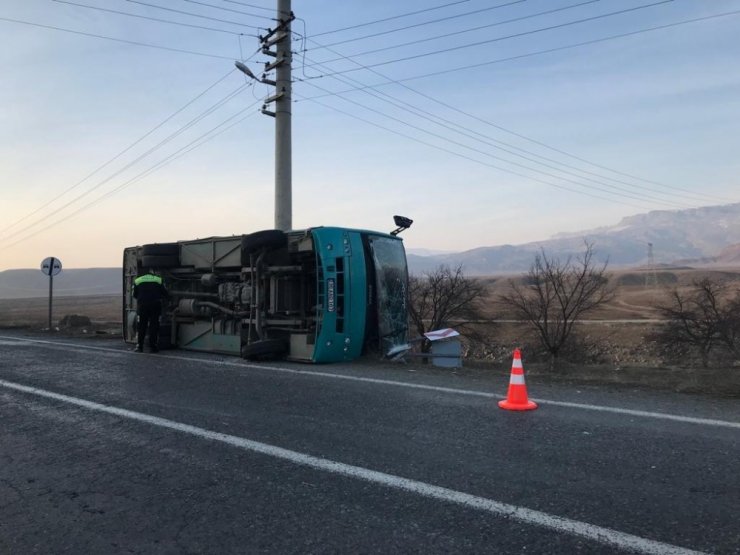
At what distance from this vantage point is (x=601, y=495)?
342 centimetres

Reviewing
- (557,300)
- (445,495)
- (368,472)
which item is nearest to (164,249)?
(368,472)

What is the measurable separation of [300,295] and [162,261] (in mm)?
3742

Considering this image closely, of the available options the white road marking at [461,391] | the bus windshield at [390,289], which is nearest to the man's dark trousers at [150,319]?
the white road marking at [461,391]

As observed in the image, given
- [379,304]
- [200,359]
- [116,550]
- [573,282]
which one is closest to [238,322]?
[200,359]

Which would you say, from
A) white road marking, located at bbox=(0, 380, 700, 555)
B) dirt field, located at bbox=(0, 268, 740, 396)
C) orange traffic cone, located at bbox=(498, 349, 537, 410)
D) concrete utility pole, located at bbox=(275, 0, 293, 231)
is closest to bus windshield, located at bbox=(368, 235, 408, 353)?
dirt field, located at bbox=(0, 268, 740, 396)

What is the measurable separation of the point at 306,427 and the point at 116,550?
230 centimetres

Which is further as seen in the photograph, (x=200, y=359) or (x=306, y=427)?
(x=200, y=359)

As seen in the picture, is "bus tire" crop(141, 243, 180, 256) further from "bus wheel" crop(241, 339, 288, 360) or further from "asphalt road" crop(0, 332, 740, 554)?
"asphalt road" crop(0, 332, 740, 554)

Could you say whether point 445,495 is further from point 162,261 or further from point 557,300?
point 557,300

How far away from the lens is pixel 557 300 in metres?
30.4

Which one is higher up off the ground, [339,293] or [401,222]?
[401,222]

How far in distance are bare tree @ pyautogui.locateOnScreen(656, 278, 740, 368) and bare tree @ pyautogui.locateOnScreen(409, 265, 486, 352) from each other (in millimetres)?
9620

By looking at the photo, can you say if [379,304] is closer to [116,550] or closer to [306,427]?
[306,427]

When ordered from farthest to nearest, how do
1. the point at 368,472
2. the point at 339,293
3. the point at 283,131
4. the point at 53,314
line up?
1. the point at 53,314
2. the point at 283,131
3. the point at 339,293
4. the point at 368,472
